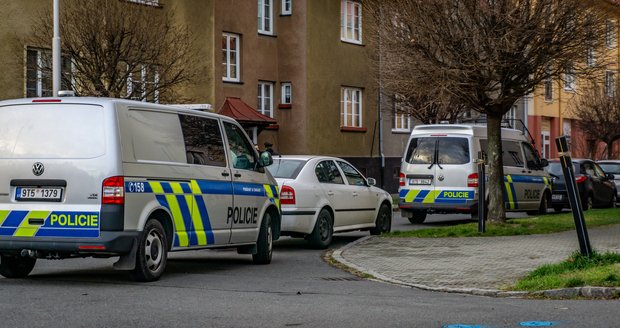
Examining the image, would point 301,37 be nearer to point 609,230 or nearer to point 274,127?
point 274,127

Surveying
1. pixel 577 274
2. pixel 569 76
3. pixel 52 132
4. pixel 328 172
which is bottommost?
pixel 577 274

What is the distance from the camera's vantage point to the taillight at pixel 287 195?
640 inches

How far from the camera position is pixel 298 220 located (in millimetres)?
16312

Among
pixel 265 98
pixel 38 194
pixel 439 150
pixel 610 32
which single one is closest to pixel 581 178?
pixel 439 150

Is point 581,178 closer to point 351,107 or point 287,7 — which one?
point 351,107

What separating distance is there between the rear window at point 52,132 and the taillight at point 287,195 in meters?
5.55

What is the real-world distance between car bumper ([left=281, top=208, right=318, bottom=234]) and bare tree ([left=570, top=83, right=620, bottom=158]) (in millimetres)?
33579

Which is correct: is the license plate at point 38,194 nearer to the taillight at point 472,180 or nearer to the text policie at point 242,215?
the text policie at point 242,215

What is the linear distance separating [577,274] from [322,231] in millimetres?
6369

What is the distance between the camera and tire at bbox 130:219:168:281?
11180 mm

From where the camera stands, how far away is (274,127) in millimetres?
36875

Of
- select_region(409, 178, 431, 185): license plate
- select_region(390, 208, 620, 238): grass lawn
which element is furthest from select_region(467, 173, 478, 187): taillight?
select_region(390, 208, 620, 238): grass lawn

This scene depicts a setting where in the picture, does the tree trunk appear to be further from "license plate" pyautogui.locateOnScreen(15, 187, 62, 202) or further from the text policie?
"license plate" pyautogui.locateOnScreen(15, 187, 62, 202)

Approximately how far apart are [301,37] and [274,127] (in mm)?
3210
